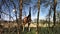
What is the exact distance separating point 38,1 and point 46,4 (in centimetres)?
137

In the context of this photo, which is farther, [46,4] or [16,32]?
[46,4]

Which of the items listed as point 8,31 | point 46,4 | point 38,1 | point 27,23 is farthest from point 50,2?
point 8,31

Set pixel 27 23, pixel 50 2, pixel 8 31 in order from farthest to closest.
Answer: pixel 27 23 → pixel 50 2 → pixel 8 31

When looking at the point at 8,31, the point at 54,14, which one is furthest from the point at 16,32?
the point at 54,14

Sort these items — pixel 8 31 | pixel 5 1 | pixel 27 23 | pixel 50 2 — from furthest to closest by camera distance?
1. pixel 27 23
2. pixel 50 2
3. pixel 8 31
4. pixel 5 1

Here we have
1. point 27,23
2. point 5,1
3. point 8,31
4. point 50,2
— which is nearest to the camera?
point 5,1

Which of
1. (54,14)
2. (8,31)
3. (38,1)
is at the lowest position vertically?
(8,31)

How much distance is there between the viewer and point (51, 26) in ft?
42.2

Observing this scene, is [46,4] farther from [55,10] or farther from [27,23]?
[27,23]

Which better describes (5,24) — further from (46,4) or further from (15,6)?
(46,4)

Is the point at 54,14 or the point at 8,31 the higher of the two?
the point at 54,14

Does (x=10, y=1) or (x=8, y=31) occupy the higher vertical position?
(x=10, y=1)

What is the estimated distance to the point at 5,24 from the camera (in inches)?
460

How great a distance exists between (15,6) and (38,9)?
1468 millimetres
